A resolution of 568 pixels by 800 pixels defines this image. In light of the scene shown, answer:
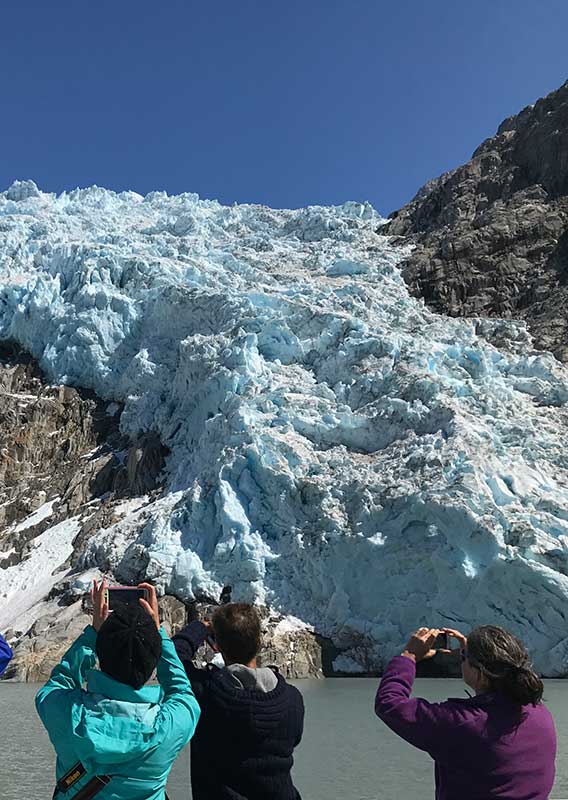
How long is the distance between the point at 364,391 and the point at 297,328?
4638 mm

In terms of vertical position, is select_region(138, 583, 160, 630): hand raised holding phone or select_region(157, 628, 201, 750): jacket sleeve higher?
select_region(138, 583, 160, 630): hand raised holding phone

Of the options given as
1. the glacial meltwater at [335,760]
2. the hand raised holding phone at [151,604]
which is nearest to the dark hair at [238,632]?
the hand raised holding phone at [151,604]

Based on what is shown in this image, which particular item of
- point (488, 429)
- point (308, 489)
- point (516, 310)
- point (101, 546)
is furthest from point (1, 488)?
point (516, 310)

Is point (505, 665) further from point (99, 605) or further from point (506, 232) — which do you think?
point (506, 232)

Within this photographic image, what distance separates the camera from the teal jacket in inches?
74.4

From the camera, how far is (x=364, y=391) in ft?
84.4

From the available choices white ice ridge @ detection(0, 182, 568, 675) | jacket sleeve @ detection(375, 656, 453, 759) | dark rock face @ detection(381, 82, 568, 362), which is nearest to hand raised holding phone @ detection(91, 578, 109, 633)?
jacket sleeve @ detection(375, 656, 453, 759)

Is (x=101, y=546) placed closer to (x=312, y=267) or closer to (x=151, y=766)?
(x=312, y=267)

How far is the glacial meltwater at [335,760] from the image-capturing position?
7367mm

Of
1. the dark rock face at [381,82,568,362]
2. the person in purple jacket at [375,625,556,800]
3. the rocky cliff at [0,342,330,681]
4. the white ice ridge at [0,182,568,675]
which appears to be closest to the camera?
the person in purple jacket at [375,625,556,800]

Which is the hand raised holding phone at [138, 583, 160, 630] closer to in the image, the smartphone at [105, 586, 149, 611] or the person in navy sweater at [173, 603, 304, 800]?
the smartphone at [105, 586, 149, 611]

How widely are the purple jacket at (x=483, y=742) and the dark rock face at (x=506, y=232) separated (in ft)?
93.6

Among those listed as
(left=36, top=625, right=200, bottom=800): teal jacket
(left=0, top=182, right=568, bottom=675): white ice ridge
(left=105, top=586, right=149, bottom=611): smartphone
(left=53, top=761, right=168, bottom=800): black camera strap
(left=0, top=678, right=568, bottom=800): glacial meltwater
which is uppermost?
Result: (left=0, top=182, right=568, bottom=675): white ice ridge

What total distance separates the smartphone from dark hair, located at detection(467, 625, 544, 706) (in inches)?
40.6
